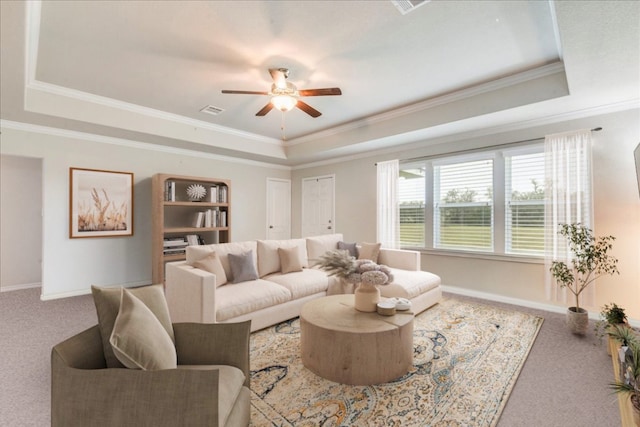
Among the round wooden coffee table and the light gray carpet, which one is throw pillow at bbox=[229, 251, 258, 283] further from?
the light gray carpet

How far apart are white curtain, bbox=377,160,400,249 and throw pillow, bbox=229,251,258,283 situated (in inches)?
104

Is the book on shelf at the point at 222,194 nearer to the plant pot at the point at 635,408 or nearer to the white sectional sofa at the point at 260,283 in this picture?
the white sectional sofa at the point at 260,283

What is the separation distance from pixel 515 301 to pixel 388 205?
2.31m

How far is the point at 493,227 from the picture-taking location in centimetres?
418

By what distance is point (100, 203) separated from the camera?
4.39 meters

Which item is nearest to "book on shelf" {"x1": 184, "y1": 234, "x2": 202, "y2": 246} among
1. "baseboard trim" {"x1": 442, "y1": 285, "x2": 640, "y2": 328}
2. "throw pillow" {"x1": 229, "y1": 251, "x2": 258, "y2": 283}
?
"throw pillow" {"x1": 229, "y1": 251, "x2": 258, "y2": 283}

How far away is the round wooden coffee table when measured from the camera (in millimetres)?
2059

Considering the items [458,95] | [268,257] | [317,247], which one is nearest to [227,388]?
[268,257]

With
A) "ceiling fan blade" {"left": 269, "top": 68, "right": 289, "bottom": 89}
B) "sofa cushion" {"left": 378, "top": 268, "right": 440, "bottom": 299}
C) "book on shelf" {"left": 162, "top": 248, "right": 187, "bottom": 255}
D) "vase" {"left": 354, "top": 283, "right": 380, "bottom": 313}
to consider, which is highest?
"ceiling fan blade" {"left": 269, "top": 68, "right": 289, "bottom": 89}

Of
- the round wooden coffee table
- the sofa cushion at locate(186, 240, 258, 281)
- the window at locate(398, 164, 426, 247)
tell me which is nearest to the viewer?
the round wooden coffee table

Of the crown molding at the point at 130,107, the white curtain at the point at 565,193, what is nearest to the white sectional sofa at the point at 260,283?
the white curtain at the point at 565,193

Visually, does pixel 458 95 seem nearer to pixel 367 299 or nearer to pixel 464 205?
pixel 464 205

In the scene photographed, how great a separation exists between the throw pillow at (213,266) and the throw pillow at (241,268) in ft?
0.42

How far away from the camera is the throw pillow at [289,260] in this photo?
3.78 m
